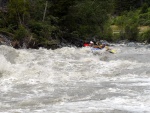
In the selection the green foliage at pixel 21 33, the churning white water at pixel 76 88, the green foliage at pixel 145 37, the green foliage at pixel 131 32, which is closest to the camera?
the churning white water at pixel 76 88

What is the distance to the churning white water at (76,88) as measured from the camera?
331 inches

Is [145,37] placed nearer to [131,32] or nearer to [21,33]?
[131,32]

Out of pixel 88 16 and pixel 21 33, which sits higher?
pixel 88 16

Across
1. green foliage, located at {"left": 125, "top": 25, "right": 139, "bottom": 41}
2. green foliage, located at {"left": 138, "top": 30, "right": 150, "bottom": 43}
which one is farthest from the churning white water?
green foliage, located at {"left": 125, "top": 25, "right": 139, "bottom": 41}

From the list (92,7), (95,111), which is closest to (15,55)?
(95,111)

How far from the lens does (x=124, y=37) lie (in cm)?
4147

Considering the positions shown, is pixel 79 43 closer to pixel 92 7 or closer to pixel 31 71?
pixel 92 7

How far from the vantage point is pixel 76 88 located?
423 inches

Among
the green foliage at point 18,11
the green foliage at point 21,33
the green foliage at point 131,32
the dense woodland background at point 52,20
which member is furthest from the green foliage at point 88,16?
the green foliage at point 131,32

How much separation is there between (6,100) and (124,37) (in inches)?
1310

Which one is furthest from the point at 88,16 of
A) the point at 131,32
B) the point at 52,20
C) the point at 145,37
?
the point at 131,32

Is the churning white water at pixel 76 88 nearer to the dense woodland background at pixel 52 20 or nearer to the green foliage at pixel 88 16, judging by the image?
the dense woodland background at pixel 52 20

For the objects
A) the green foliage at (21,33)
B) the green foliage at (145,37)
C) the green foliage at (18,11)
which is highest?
the green foliage at (18,11)

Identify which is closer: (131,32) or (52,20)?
(52,20)
